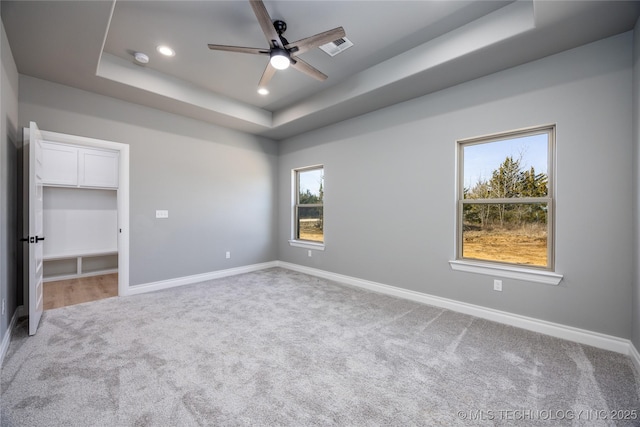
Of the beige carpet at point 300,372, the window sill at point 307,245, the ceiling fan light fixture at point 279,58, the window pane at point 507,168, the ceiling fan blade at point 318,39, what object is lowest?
the beige carpet at point 300,372

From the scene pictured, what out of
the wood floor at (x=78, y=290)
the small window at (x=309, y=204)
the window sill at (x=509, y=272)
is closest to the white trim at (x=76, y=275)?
the wood floor at (x=78, y=290)

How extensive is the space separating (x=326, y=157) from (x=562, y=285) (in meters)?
3.58

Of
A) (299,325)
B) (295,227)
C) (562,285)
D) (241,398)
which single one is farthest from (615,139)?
(295,227)

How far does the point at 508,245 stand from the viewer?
300cm

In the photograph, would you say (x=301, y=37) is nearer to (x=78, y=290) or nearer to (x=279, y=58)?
(x=279, y=58)

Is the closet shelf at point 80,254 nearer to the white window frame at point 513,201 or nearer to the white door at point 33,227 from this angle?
the white door at point 33,227

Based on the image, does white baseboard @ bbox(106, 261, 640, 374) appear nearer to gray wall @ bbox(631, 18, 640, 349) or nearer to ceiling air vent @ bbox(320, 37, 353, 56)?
gray wall @ bbox(631, 18, 640, 349)

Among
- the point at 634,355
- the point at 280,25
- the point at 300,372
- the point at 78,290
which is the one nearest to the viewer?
the point at 300,372

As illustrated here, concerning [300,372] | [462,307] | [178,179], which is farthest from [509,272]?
[178,179]

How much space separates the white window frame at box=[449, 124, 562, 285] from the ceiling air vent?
1.74 metres

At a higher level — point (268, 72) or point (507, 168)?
point (268, 72)

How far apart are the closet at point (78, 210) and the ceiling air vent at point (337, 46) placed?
3837 millimetres

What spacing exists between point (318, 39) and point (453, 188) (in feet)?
7.43

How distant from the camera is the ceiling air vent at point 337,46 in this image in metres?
2.84
